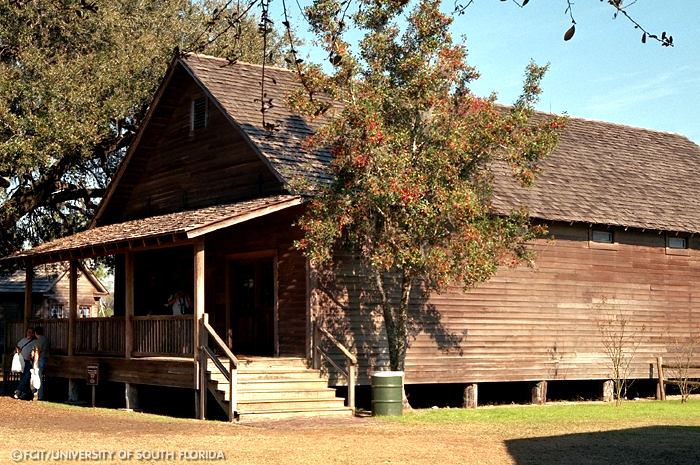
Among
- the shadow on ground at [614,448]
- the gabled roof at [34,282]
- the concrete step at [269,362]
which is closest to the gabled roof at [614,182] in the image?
the concrete step at [269,362]

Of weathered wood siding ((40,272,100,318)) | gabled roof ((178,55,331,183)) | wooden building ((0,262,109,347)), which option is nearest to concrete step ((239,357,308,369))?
gabled roof ((178,55,331,183))

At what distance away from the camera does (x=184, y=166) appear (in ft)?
89.0

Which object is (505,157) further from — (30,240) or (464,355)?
(30,240)

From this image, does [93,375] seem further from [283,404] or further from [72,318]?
[283,404]

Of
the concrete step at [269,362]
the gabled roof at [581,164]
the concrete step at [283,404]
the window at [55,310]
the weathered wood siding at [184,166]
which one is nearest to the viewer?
the concrete step at [283,404]

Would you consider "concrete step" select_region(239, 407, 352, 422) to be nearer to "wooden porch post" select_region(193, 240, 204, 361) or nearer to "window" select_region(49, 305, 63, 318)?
"wooden porch post" select_region(193, 240, 204, 361)

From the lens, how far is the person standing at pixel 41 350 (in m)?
26.9

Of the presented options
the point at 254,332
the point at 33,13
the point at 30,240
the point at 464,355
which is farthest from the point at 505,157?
the point at 30,240

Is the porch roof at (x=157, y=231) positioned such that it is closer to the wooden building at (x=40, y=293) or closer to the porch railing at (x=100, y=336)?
the porch railing at (x=100, y=336)

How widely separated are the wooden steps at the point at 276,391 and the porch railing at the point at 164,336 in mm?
969

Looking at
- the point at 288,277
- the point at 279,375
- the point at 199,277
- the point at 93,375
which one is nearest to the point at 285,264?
the point at 288,277

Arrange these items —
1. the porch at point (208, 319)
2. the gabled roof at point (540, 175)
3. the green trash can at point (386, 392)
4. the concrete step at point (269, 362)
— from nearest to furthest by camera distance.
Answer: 1. the green trash can at point (386, 392)
2. the porch at point (208, 319)
3. the concrete step at point (269, 362)
4. the gabled roof at point (540, 175)

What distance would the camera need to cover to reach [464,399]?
84.1ft

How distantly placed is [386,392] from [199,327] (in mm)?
3879
